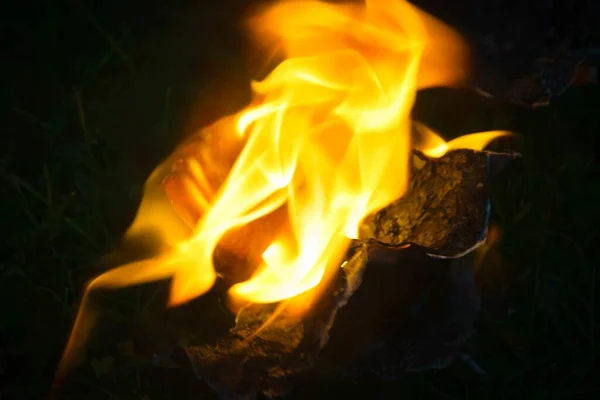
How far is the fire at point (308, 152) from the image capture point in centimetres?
142

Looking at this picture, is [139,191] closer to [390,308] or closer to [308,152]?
[308,152]

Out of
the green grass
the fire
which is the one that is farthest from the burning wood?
the green grass

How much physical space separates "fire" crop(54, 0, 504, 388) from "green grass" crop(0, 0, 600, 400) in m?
0.14

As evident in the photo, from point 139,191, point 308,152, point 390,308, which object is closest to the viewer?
point 390,308

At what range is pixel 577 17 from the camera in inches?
58.7

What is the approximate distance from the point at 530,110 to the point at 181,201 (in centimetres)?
87

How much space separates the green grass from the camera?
1698 mm

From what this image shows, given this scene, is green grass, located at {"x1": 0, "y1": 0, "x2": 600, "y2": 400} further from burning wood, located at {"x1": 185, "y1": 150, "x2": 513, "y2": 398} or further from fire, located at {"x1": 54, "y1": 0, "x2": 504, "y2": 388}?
burning wood, located at {"x1": 185, "y1": 150, "x2": 513, "y2": 398}

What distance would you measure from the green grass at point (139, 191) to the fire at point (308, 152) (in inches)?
5.5

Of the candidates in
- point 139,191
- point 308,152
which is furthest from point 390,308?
point 139,191

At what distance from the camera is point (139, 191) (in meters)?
1.73

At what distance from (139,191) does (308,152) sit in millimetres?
446

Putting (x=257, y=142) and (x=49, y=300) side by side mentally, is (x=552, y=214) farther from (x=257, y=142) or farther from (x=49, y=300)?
(x=49, y=300)

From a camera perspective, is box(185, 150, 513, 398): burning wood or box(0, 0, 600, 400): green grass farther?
box(0, 0, 600, 400): green grass
